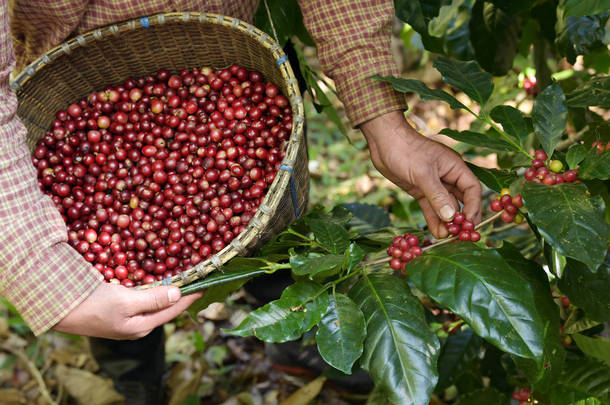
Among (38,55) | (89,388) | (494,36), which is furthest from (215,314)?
(494,36)

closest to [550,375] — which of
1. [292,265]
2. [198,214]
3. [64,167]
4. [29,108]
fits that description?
[292,265]

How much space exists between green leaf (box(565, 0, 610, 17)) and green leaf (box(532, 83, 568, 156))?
0.16 m

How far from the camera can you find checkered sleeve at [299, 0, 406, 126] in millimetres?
1312

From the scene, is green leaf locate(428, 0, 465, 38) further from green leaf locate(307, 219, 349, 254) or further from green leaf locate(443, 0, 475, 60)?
green leaf locate(307, 219, 349, 254)

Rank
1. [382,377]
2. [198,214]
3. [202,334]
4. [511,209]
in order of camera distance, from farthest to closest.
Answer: [202,334] < [198,214] < [511,209] < [382,377]

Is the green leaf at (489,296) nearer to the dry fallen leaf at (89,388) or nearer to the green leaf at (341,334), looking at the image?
the green leaf at (341,334)

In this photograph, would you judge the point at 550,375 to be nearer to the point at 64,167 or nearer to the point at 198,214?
the point at 198,214

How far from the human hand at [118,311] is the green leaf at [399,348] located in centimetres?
48

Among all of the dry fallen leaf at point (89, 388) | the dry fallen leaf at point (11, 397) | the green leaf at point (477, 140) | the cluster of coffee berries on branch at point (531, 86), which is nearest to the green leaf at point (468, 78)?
the green leaf at point (477, 140)

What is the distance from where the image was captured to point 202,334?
7.74 feet

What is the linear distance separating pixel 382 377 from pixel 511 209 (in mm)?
444

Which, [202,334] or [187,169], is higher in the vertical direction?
[187,169]

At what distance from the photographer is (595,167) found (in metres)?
0.95

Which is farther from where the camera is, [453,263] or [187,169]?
[187,169]
